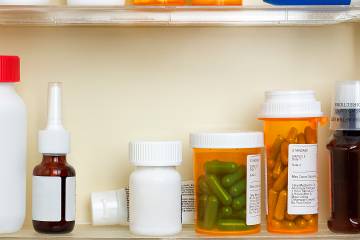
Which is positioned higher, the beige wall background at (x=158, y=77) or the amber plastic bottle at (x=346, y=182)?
the beige wall background at (x=158, y=77)

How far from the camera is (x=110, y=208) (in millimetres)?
840

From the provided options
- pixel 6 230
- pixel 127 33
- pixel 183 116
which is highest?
pixel 127 33

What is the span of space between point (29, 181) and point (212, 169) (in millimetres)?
235

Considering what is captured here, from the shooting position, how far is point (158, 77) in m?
0.88

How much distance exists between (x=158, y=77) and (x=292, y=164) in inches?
8.1

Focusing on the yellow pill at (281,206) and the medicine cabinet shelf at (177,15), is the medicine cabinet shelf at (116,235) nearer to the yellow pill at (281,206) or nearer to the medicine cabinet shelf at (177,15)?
the yellow pill at (281,206)

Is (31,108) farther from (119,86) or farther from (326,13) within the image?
(326,13)

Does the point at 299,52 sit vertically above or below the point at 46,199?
above

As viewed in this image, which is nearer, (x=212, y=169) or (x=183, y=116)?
(x=212, y=169)

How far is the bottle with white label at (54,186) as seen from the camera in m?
0.77

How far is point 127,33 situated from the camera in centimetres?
88

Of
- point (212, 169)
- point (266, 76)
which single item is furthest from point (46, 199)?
point (266, 76)

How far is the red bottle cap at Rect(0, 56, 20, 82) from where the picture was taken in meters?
0.79

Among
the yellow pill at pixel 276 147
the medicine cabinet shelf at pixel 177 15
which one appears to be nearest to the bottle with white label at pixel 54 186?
the medicine cabinet shelf at pixel 177 15
